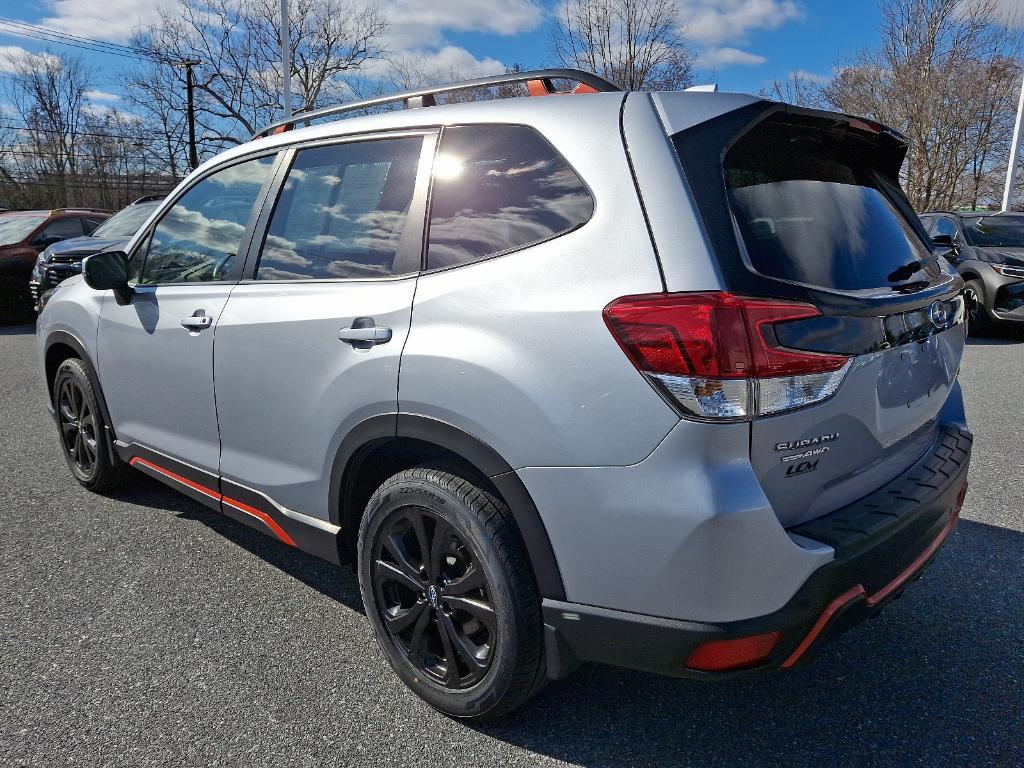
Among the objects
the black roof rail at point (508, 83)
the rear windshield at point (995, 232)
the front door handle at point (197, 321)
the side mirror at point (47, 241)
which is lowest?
the rear windshield at point (995, 232)

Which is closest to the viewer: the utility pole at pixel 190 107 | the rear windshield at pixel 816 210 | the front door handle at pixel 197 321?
the rear windshield at pixel 816 210

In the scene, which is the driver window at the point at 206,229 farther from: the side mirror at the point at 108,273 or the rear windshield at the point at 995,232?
the rear windshield at the point at 995,232

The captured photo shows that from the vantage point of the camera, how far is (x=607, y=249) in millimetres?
1878

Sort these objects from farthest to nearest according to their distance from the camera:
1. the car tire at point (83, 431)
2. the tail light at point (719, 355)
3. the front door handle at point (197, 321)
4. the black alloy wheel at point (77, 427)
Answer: the black alloy wheel at point (77, 427), the car tire at point (83, 431), the front door handle at point (197, 321), the tail light at point (719, 355)

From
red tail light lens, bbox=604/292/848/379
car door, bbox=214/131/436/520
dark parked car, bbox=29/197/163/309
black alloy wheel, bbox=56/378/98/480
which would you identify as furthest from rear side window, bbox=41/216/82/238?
red tail light lens, bbox=604/292/848/379

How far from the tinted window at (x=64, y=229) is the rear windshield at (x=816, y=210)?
43.1 feet

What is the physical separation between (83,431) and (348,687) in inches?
100

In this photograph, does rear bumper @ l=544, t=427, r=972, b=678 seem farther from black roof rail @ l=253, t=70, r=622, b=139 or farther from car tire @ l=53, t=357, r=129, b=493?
car tire @ l=53, t=357, r=129, b=493

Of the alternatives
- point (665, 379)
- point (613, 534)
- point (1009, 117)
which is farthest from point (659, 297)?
point (1009, 117)

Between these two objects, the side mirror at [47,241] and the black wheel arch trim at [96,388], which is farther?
the side mirror at [47,241]

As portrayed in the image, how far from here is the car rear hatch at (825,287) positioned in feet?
5.85

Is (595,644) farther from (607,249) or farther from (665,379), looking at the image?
(607,249)

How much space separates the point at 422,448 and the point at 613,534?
2.33 feet

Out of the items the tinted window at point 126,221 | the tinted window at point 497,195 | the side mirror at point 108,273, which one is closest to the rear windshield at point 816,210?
the tinted window at point 497,195
